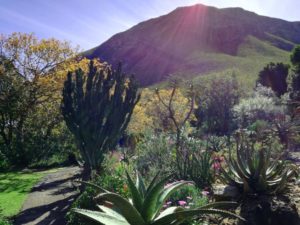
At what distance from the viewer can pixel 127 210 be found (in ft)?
12.2

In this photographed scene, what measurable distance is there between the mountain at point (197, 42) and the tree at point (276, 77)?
4013 centimetres

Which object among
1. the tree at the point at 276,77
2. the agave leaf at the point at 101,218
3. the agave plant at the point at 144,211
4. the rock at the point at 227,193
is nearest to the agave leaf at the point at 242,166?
the rock at the point at 227,193

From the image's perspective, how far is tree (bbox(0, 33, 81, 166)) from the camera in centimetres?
2316

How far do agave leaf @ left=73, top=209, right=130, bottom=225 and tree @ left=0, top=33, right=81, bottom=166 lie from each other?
19.7 m

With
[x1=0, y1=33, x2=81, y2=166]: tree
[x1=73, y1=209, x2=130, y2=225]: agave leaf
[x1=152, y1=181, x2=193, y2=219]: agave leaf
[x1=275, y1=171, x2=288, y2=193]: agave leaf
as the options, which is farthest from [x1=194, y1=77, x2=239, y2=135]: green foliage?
[x1=73, y1=209, x2=130, y2=225]: agave leaf

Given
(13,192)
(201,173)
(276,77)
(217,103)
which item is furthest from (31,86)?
(276,77)

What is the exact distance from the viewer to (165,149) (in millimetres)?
11922

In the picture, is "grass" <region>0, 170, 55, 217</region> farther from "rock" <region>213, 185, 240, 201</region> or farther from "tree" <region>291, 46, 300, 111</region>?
"tree" <region>291, 46, 300, 111</region>

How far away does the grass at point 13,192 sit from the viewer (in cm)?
953

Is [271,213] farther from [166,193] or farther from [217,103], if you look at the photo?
[217,103]

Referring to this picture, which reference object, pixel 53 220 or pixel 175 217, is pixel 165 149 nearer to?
pixel 53 220

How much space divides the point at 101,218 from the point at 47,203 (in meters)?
7.09

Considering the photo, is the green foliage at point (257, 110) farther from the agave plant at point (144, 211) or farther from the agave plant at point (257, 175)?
the agave plant at point (144, 211)

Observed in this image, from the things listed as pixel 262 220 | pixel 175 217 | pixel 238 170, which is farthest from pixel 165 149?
pixel 175 217
